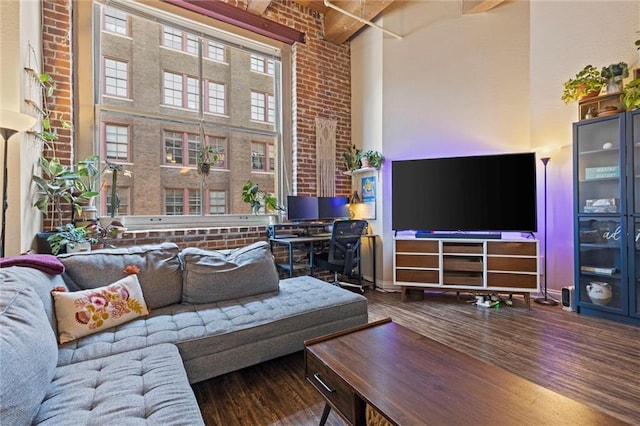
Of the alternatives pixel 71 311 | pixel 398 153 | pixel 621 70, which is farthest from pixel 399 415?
pixel 621 70

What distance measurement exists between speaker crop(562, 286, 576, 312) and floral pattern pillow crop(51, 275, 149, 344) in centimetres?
390

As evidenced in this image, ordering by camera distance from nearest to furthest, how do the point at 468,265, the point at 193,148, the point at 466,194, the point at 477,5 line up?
1. the point at 468,265
2. the point at 466,194
3. the point at 477,5
4. the point at 193,148

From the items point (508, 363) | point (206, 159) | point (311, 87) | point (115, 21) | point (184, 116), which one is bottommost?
→ point (508, 363)

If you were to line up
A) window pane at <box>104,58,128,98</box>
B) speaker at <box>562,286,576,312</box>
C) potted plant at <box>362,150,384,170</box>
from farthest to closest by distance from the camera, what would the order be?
1. potted plant at <box>362,150,384,170</box>
2. window pane at <box>104,58,128,98</box>
3. speaker at <box>562,286,576,312</box>

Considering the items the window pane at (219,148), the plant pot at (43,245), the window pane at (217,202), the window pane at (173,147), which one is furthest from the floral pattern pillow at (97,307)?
the window pane at (219,148)

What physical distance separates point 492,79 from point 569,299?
266 cm

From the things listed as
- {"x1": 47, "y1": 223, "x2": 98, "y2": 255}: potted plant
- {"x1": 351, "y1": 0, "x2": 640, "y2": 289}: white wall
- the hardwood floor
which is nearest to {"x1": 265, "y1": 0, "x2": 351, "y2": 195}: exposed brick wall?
{"x1": 351, "y1": 0, "x2": 640, "y2": 289}: white wall

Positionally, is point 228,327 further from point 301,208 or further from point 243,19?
point 243,19

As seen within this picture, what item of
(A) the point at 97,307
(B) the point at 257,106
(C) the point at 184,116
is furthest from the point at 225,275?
(B) the point at 257,106

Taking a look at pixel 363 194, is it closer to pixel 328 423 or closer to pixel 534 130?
pixel 534 130

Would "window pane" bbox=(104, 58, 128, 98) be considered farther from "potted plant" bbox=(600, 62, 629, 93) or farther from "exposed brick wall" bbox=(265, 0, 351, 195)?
"potted plant" bbox=(600, 62, 629, 93)

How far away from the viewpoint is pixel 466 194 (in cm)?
333

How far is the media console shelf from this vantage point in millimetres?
3018

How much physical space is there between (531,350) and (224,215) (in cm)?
339
